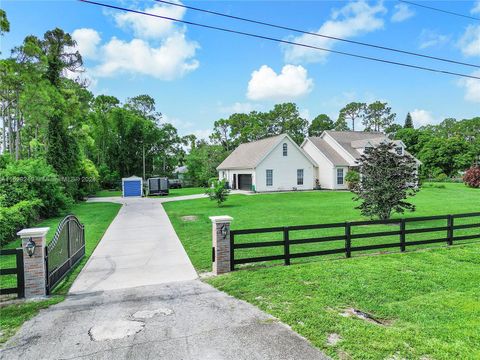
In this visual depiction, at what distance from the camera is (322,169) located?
3272 centimetres

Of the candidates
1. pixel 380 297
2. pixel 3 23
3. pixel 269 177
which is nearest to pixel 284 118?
pixel 269 177

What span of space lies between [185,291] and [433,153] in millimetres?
51276

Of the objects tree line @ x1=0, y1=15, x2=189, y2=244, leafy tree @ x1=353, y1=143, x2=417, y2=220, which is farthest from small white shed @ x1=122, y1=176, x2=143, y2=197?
leafy tree @ x1=353, y1=143, x2=417, y2=220

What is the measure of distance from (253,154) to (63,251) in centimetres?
2683

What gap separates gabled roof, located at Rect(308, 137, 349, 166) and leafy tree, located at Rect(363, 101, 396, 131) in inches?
1650

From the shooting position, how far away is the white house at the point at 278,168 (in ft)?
99.3

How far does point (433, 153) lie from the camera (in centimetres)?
4681

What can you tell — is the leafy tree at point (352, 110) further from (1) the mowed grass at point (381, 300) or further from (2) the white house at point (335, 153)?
(1) the mowed grass at point (381, 300)

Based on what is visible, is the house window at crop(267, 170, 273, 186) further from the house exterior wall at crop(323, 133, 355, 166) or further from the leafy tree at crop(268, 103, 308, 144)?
the leafy tree at crop(268, 103, 308, 144)

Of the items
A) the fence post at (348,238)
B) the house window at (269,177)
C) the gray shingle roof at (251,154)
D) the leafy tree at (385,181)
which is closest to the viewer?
the fence post at (348,238)

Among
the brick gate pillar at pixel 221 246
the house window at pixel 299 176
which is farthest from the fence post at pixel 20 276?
the house window at pixel 299 176

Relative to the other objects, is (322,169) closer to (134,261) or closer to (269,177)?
(269,177)

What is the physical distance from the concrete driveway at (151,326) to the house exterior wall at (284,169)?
23.5m

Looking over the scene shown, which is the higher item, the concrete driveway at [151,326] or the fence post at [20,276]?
the fence post at [20,276]
